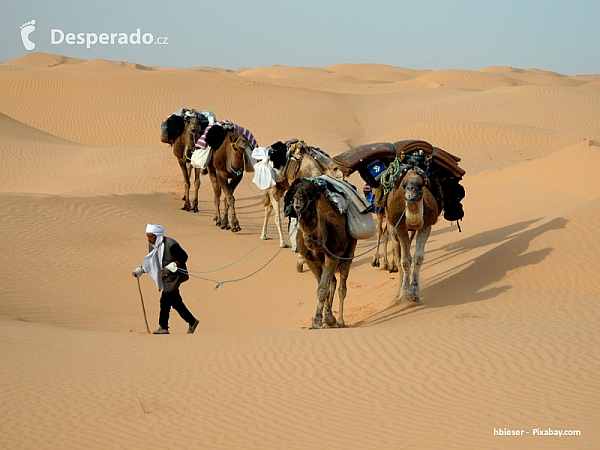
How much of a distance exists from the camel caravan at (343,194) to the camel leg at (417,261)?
0.05 ft

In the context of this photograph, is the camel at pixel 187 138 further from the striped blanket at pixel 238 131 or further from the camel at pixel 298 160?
the camel at pixel 298 160

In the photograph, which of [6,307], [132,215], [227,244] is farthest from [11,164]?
[6,307]

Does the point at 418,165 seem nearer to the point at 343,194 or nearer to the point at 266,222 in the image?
the point at 343,194

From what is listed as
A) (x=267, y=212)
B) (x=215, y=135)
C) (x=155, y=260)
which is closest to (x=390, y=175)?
(x=155, y=260)

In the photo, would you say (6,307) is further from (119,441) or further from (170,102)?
(170,102)

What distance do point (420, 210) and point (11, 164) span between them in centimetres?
2332

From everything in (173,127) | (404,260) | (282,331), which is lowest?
(282,331)

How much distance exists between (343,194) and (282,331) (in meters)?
1.93

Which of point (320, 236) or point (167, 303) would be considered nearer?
point (320, 236)

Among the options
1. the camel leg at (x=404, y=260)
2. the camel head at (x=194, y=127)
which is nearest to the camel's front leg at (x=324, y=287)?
the camel leg at (x=404, y=260)

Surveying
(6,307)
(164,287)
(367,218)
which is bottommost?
(6,307)

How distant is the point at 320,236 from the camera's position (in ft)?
33.9

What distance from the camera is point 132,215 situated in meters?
19.2

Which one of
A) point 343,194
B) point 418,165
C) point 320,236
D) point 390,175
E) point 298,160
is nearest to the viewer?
point 320,236
